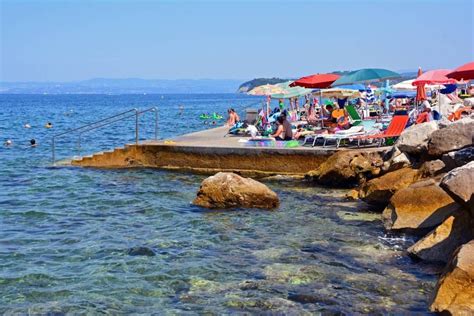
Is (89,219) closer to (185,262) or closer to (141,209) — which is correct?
(141,209)

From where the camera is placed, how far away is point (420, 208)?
10258 millimetres

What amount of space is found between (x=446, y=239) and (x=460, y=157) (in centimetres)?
→ 227

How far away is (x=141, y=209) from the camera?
13320 millimetres

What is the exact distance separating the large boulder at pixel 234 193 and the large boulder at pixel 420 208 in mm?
3008

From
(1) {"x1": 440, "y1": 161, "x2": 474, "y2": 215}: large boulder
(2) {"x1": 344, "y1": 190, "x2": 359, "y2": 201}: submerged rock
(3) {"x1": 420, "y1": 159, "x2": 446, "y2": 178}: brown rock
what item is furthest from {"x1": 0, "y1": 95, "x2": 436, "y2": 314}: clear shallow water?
(3) {"x1": 420, "y1": 159, "x2": 446, "y2": 178}: brown rock

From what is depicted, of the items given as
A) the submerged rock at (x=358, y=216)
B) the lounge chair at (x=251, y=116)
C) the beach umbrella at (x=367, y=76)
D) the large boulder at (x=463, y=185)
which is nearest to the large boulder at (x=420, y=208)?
the submerged rock at (x=358, y=216)

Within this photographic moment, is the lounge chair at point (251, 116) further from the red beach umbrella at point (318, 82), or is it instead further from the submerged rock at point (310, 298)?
the submerged rock at point (310, 298)

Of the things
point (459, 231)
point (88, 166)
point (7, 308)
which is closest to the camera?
point (7, 308)

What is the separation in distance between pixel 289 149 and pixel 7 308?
33.5 ft

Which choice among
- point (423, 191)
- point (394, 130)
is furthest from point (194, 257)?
point (394, 130)

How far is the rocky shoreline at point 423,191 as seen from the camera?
6.84 meters

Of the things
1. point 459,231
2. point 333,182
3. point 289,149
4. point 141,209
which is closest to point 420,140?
point 333,182

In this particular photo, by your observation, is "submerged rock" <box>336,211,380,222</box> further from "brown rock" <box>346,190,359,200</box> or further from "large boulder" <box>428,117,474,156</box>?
"large boulder" <box>428,117,474,156</box>

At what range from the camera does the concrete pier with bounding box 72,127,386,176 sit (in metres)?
16.3
